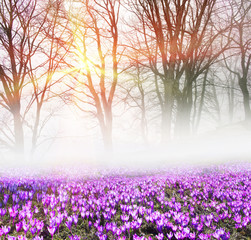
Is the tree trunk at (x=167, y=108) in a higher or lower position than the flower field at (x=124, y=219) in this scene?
higher

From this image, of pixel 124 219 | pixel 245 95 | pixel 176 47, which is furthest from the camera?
pixel 245 95

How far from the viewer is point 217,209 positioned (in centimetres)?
284

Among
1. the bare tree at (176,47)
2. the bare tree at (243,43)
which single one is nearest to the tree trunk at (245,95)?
the bare tree at (243,43)

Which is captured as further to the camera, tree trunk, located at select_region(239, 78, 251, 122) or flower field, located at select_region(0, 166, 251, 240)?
tree trunk, located at select_region(239, 78, 251, 122)

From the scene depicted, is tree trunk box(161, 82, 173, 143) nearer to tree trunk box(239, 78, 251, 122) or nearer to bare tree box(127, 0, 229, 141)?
bare tree box(127, 0, 229, 141)

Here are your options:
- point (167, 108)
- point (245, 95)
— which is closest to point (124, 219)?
point (167, 108)

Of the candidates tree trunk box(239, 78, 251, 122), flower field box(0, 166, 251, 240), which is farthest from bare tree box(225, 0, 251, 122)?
flower field box(0, 166, 251, 240)

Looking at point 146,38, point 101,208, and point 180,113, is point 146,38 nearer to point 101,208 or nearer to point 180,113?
point 180,113

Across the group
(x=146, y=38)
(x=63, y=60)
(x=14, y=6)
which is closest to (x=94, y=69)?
(x=63, y=60)

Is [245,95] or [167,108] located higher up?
[245,95]

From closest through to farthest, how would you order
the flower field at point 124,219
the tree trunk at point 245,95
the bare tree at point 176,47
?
the flower field at point 124,219 → the bare tree at point 176,47 → the tree trunk at point 245,95

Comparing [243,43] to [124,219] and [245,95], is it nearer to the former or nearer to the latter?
[245,95]

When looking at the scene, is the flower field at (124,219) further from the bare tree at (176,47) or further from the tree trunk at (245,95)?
the tree trunk at (245,95)

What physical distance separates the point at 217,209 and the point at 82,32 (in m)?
15.7
